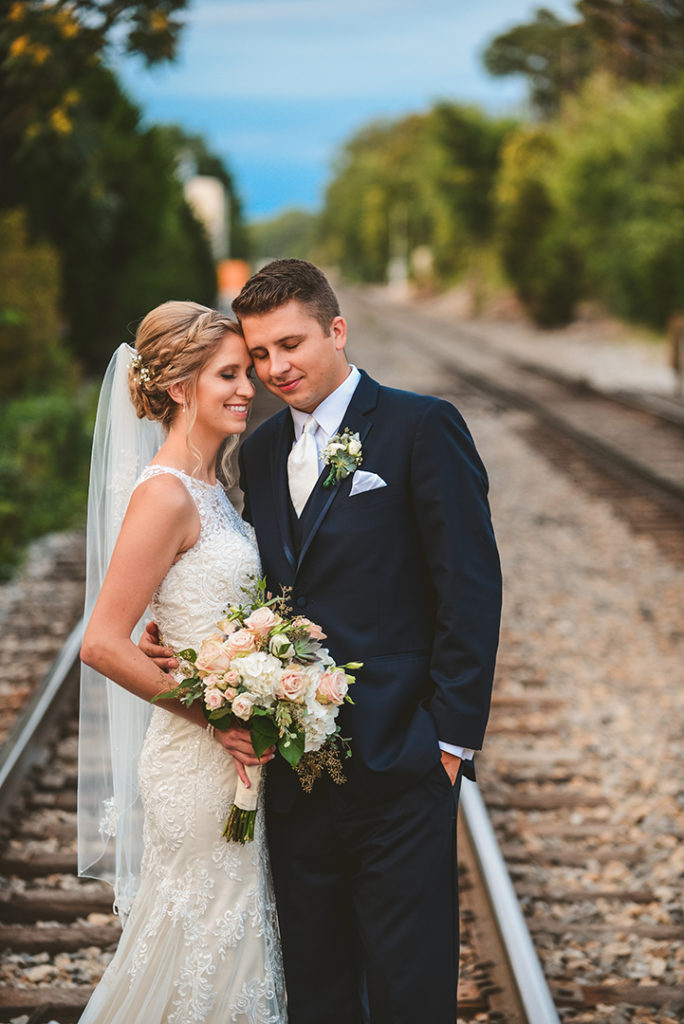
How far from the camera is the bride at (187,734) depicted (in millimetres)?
2818

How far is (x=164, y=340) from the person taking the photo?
117 inches

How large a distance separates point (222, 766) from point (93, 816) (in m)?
0.89

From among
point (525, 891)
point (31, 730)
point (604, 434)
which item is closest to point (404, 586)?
point (525, 891)

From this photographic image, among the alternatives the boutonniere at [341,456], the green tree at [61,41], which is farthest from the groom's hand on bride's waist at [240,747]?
the green tree at [61,41]

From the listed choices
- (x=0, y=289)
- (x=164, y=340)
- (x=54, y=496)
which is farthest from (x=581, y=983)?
(x=0, y=289)

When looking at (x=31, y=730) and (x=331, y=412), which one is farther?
(x=31, y=730)

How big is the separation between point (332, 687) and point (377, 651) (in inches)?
10.3

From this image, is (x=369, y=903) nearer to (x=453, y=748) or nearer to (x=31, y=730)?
(x=453, y=748)

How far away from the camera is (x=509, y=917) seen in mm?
3811

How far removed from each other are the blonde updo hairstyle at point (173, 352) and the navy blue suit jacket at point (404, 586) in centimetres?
44

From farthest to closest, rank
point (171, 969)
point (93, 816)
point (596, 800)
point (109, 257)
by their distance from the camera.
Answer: point (109, 257) → point (596, 800) → point (93, 816) → point (171, 969)

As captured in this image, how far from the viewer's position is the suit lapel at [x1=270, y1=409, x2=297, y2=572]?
114 inches

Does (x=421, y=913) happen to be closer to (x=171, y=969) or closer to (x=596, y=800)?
(x=171, y=969)

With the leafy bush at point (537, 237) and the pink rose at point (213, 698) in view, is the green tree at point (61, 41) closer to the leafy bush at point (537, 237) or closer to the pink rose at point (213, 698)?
the pink rose at point (213, 698)
